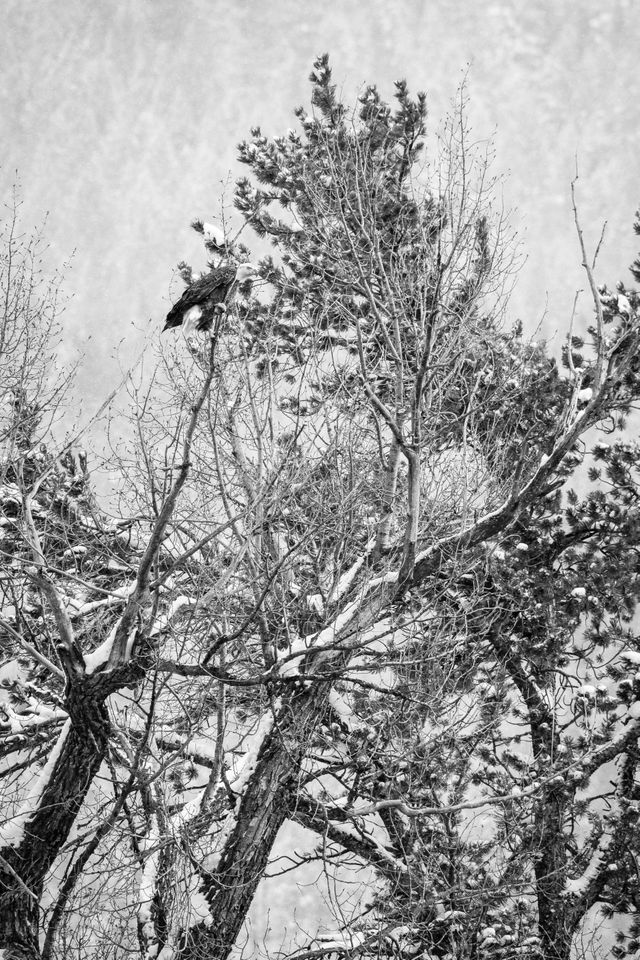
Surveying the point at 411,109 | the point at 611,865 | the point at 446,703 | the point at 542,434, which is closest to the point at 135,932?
the point at 446,703

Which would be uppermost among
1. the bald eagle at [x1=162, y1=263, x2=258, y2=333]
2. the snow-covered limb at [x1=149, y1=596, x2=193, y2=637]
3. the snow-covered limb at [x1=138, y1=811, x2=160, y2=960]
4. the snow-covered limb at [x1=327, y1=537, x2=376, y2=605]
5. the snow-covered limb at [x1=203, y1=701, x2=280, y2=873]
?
the bald eagle at [x1=162, y1=263, x2=258, y2=333]

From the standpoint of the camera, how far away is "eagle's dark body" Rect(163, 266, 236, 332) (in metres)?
5.15

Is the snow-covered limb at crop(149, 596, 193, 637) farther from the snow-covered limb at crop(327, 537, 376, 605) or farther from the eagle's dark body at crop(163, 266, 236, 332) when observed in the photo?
the eagle's dark body at crop(163, 266, 236, 332)

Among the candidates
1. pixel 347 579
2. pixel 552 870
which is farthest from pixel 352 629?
pixel 552 870

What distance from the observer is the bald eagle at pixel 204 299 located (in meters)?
5.15

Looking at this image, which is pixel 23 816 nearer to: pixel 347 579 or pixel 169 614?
pixel 169 614

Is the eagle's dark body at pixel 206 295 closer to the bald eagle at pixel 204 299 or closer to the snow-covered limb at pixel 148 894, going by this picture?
the bald eagle at pixel 204 299

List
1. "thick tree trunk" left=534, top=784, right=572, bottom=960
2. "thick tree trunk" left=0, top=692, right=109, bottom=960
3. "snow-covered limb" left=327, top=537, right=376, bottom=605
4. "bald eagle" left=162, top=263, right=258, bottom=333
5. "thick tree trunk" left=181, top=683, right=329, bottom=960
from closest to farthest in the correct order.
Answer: "thick tree trunk" left=0, top=692, right=109, bottom=960, "thick tree trunk" left=181, top=683, right=329, bottom=960, "bald eagle" left=162, top=263, right=258, bottom=333, "snow-covered limb" left=327, top=537, right=376, bottom=605, "thick tree trunk" left=534, top=784, right=572, bottom=960

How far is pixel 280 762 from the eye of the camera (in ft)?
17.7

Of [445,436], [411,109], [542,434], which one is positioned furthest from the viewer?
[411,109]

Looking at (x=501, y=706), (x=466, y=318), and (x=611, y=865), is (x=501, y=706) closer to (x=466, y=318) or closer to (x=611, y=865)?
(x=611, y=865)

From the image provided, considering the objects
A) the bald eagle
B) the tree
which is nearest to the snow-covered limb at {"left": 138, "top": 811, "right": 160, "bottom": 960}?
the tree

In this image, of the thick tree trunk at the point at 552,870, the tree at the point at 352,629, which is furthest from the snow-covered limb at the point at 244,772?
the thick tree trunk at the point at 552,870

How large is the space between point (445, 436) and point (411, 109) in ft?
13.5
